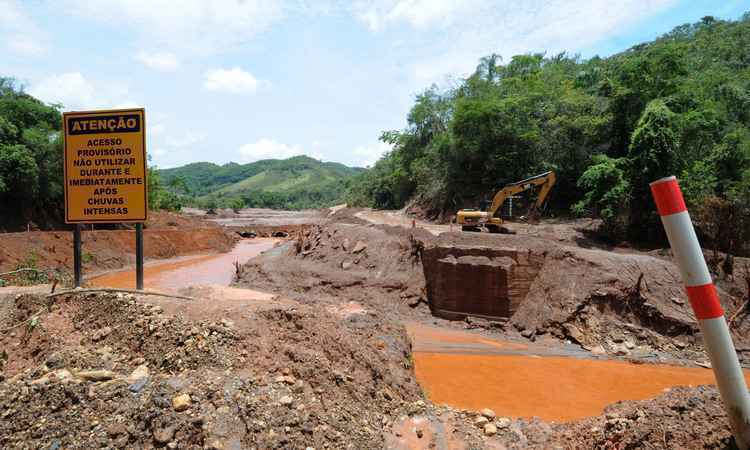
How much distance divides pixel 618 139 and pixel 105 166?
946 inches

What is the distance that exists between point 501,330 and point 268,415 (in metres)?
10.6

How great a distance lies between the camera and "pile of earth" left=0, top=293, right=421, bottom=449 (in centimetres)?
415

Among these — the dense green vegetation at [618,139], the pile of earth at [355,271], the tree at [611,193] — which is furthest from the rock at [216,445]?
the tree at [611,193]

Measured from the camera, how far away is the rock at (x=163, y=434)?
3988mm

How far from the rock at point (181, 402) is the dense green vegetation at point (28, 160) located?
25.9 metres

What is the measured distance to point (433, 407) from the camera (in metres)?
6.13

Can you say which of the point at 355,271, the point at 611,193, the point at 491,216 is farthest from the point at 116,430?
the point at 611,193

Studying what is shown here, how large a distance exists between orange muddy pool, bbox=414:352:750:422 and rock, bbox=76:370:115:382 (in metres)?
6.15

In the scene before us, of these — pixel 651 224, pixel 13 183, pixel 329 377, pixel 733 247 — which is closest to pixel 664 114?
pixel 651 224

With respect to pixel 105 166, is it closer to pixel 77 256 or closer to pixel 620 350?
pixel 77 256

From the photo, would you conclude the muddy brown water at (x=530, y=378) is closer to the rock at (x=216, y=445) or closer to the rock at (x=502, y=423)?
the rock at (x=502, y=423)

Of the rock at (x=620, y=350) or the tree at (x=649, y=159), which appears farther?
the tree at (x=649, y=159)

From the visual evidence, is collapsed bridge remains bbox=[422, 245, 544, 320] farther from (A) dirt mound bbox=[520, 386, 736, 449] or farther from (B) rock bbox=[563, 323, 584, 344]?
(A) dirt mound bbox=[520, 386, 736, 449]

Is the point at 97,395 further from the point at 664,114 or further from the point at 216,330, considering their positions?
the point at 664,114
